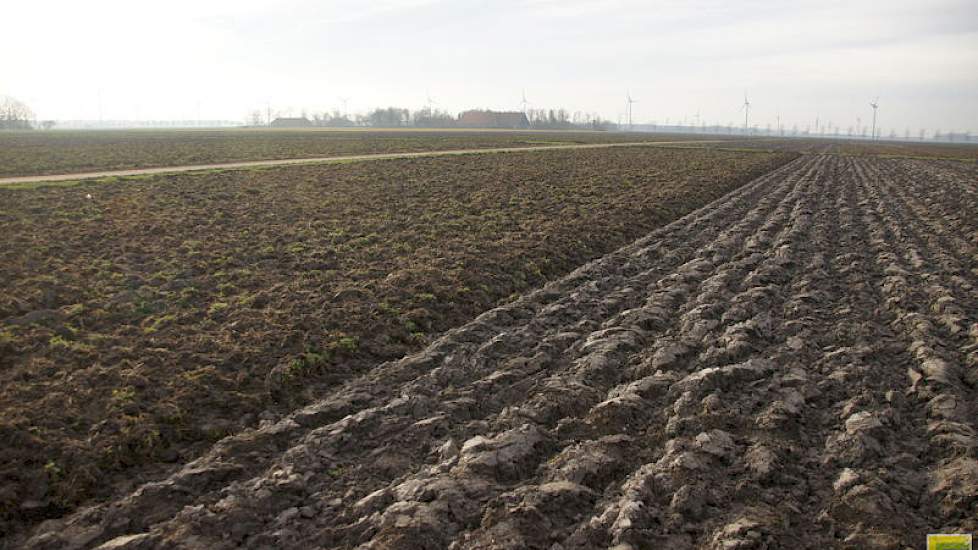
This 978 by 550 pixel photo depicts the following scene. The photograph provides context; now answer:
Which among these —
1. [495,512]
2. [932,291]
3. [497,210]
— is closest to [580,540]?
[495,512]

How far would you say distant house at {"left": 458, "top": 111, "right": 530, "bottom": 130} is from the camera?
624ft

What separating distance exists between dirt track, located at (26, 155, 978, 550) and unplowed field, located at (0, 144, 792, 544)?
728 mm

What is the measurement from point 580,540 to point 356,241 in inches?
443

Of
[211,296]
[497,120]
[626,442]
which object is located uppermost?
[497,120]

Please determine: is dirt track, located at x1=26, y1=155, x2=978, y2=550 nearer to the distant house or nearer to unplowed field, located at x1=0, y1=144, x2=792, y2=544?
unplowed field, located at x1=0, y1=144, x2=792, y2=544

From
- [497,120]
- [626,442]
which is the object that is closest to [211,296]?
[626,442]

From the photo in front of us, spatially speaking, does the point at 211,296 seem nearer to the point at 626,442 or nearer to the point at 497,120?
the point at 626,442

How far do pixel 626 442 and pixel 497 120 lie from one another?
195m

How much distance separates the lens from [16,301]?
9422 mm

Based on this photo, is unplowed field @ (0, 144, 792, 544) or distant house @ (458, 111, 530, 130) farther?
distant house @ (458, 111, 530, 130)

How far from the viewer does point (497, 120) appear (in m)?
194

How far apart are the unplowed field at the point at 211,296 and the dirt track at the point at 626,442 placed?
2.39 ft

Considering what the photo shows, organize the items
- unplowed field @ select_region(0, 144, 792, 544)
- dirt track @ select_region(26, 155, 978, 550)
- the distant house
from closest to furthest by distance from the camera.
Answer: dirt track @ select_region(26, 155, 978, 550), unplowed field @ select_region(0, 144, 792, 544), the distant house

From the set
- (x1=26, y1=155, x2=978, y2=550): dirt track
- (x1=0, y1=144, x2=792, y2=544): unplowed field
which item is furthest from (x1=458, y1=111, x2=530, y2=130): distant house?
(x1=26, y1=155, x2=978, y2=550): dirt track
